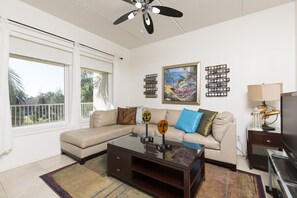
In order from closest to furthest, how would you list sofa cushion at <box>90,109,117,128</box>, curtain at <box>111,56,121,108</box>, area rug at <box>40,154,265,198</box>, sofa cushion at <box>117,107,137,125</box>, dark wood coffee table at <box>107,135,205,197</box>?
dark wood coffee table at <box>107,135,205,197</box>
area rug at <box>40,154,265,198</box>
sofa cushion at <box>90,109,117,128</box>
sofa cushion at <box>117,107,137,125</box>
curtain at <box>111,56,121,108</box>

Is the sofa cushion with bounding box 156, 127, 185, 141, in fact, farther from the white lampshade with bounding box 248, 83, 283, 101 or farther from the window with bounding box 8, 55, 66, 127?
the window with bounding box 8, 55, 66, 127

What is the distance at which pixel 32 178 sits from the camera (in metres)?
1.94

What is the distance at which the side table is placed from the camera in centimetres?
202

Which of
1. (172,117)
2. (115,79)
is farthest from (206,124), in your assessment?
(115,79)

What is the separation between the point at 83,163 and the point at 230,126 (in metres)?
2.44

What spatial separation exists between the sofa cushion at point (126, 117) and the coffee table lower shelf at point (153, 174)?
4.54ft

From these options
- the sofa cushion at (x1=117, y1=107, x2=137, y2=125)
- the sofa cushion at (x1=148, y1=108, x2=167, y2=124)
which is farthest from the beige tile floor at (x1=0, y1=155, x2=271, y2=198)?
the sofa cushion at (x1=148, y1=108, x2=167, y2=124)

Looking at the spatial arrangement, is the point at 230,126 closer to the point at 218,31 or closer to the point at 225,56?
the point at 225,56

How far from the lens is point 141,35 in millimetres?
3490

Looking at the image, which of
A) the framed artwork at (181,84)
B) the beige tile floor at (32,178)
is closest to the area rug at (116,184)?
the beige tile floor at (32,178)

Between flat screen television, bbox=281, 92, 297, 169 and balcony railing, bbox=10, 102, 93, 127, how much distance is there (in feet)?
11.9

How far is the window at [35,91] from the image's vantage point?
2438mm

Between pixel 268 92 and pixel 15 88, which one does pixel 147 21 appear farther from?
pixel 15 88

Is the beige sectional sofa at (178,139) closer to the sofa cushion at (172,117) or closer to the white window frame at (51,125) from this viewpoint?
the white window frame at (51,125)
